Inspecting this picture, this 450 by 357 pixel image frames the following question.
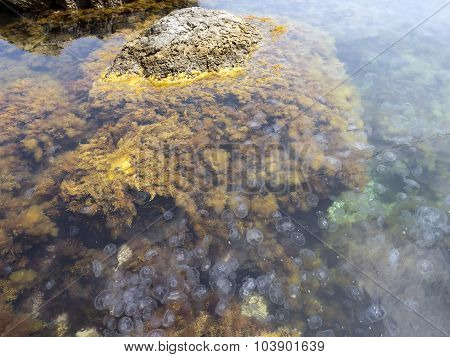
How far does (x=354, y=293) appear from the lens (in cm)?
364

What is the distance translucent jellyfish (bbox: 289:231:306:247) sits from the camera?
407 cm

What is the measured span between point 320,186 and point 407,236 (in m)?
1.28

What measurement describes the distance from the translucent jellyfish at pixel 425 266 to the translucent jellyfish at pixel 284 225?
156 centimetres

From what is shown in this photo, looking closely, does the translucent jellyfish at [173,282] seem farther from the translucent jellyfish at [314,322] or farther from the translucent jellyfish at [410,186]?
the translucent jellyfish at [410,186]

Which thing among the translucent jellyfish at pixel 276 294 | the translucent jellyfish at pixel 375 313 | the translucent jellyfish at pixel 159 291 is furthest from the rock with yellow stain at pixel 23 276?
the translucent jellyfish at pixel 375 313

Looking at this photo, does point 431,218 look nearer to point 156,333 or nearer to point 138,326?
point 156,333

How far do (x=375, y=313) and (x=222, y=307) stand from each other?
165 centimetres

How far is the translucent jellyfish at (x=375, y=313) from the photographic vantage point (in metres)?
3.47

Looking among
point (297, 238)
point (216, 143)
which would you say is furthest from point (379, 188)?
point (216, 143)

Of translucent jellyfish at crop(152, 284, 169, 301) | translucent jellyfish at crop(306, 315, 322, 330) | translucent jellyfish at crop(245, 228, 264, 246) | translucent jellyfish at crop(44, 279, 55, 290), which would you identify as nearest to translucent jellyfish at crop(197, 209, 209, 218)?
translucent jellyfish at crop(245, 228, 264, 246)

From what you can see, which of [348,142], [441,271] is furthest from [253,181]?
[441,271]

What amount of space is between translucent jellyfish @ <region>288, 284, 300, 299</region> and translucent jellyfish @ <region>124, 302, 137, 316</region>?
1718 millimetres

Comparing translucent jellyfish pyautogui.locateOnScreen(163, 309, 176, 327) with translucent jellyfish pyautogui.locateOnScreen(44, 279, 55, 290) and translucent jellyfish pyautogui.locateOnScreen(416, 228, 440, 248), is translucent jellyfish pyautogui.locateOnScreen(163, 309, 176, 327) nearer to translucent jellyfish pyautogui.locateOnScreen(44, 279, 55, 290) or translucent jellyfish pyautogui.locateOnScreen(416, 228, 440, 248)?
translucent jellyfish pyautogui.locateOnScreen(44, 279, 55, 290)

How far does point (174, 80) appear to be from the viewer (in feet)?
21.9
